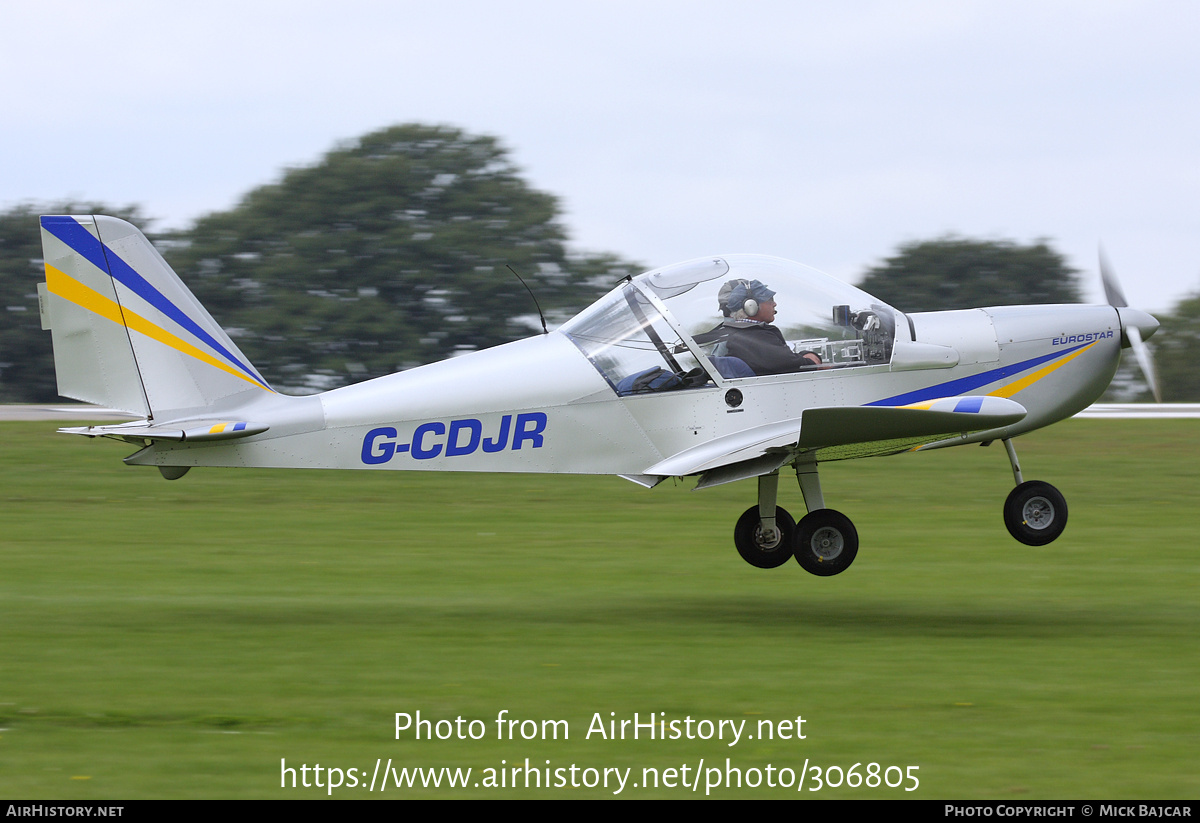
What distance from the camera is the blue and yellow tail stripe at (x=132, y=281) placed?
10023 mm

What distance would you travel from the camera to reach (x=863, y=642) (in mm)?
9703

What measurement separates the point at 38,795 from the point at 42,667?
2.85 metres

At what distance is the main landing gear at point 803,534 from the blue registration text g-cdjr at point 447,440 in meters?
2.18

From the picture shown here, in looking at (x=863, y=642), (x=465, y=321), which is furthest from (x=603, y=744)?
(x=465, y=321)

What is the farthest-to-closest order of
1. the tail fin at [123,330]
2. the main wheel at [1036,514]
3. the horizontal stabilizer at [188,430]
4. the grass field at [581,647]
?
the main wheel at [1036,514] → the tail fin at [123,330] → the horizontal stabilizer at [188,430] → the grass field at [581,647]

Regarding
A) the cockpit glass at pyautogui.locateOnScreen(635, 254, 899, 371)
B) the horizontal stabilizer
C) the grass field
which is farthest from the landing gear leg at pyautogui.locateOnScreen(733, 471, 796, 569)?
the horizontal stabilizer

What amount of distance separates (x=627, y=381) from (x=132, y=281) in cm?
380

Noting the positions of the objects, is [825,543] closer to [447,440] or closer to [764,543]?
[764,543]

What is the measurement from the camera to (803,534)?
10.4 m

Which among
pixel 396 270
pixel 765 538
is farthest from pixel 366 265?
pixel 765 538

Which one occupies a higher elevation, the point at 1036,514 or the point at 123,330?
the point at 123,330

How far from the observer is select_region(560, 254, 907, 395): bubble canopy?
10312 millimetres

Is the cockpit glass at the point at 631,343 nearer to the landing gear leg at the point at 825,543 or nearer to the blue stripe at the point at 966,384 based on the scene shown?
the landing gear leg at the point at 825,543

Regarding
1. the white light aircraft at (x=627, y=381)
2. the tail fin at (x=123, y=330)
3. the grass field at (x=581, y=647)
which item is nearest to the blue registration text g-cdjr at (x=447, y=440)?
the white light aircraft at (x=627, y=381)
